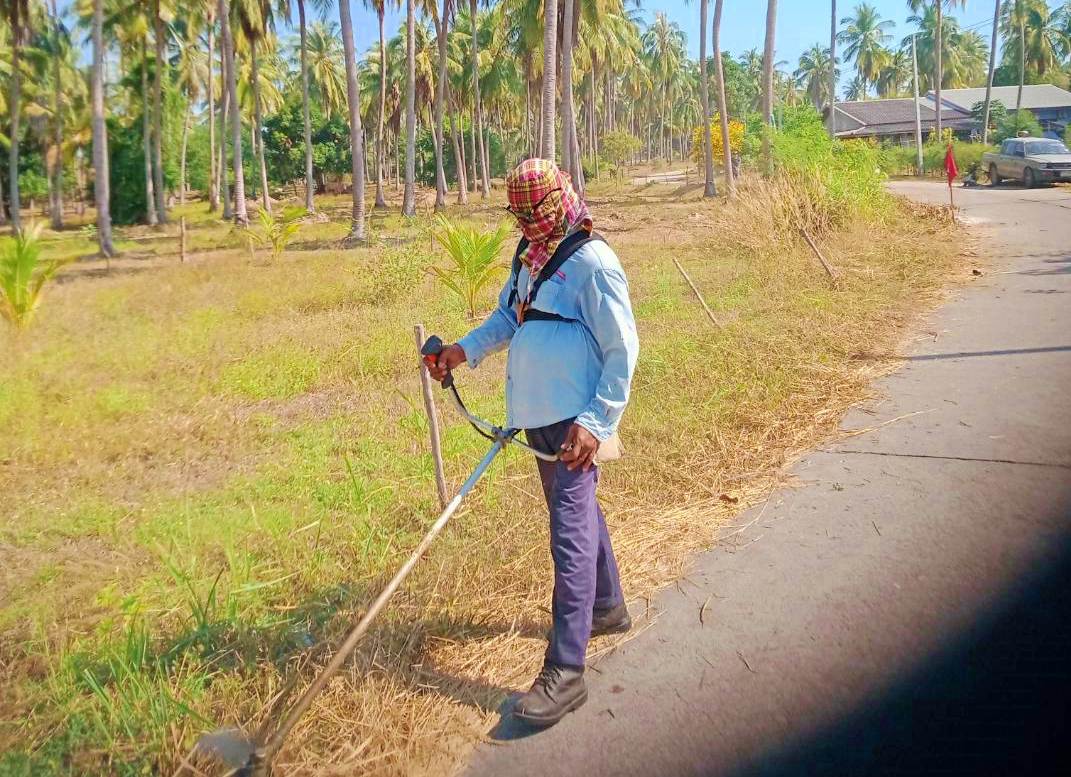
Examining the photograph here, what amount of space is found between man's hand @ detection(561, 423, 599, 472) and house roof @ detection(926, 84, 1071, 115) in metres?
68.7

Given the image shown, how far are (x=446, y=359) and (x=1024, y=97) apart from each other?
72.3 metres

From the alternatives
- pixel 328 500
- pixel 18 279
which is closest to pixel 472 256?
pixel 18 279

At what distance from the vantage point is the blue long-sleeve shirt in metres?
2.97

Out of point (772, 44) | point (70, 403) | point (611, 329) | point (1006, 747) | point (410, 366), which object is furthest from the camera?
point (772, 44)

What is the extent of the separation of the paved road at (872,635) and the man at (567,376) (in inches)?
11.5

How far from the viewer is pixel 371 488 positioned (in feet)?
17.7

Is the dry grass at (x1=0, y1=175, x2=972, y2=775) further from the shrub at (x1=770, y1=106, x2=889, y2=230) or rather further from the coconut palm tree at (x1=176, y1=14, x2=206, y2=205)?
the coconut palm tree at (x1=176, y1=14, x2=206, y2=205)

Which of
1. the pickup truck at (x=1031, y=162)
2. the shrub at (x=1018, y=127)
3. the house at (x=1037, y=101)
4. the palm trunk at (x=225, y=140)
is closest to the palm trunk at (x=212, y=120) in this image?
the palm trunk at (x=225, y=140)

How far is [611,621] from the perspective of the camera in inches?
138

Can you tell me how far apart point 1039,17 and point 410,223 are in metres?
59.1

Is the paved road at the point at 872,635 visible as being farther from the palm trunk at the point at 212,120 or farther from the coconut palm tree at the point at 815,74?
the coconut palm tree at the point at 815,74

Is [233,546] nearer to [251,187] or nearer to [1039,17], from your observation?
[251,187]

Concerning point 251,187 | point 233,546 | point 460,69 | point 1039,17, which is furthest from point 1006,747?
point 1039,17

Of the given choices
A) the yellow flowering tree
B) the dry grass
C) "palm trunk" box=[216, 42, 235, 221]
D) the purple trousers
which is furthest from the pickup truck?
the purple trousers
